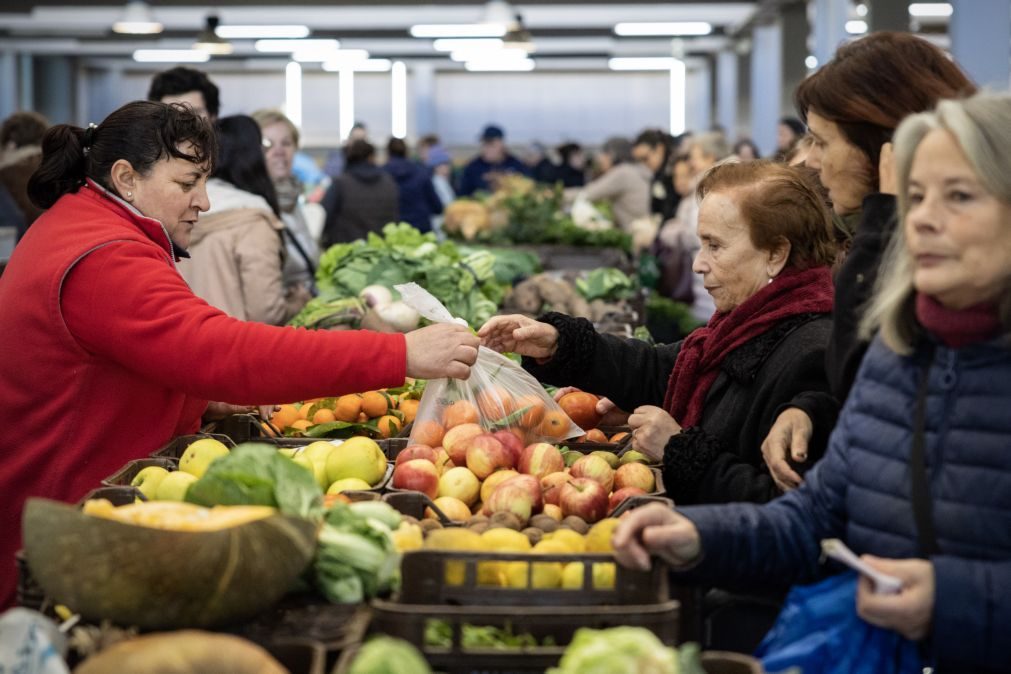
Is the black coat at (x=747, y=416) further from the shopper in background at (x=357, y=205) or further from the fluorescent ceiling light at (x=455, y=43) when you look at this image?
the fluorescent ceiling light at (x=455, y=43)

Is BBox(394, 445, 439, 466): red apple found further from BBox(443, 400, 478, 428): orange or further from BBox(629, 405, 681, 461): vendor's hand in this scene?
BBox(629, 405, 681, 461): vendor's hand

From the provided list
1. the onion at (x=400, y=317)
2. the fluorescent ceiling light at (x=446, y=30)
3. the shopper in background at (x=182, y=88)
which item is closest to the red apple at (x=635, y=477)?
the onion at (x=400, y=317)

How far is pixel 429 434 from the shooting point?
2.99m

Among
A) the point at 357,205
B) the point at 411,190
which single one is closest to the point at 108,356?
the point at 357,205

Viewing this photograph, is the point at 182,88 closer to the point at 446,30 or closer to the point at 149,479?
the point at 149,479

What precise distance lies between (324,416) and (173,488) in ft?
3.90

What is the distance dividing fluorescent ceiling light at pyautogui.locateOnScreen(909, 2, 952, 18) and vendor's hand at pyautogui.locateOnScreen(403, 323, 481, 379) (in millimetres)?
18620

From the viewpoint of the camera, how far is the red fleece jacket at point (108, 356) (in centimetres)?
266

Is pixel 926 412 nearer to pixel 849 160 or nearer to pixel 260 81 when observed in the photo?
pixel 849 160

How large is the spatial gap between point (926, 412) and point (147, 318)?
1634 millimetres

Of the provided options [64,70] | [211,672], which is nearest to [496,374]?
[211,672]

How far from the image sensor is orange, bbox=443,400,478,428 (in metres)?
3.00

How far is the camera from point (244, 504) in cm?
207

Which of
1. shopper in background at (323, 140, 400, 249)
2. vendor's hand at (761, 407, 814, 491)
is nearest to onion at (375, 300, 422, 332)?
vendor's hand at (761, 407, 814, 491)
